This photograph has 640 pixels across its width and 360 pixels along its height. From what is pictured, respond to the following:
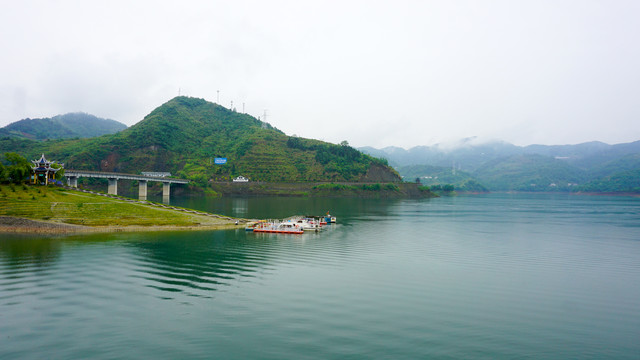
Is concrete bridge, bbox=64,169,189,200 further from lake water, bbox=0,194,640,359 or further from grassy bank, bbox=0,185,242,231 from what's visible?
lake water, bbox=0,194,640,359

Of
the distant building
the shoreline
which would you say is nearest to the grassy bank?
the shoreline

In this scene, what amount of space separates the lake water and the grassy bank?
7.33 m

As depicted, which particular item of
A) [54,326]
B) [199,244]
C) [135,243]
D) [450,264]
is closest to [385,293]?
[450,264]

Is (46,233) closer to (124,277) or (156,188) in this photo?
(124,277)

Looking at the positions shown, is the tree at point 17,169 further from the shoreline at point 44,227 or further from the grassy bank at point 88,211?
the shoreline at point 44,227

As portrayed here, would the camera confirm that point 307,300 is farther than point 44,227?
No

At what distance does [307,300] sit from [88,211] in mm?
55705

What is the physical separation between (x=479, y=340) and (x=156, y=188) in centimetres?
19413

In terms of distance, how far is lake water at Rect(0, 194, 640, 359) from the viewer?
2219 centimetres

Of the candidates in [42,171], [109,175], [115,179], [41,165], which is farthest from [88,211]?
[115,179]

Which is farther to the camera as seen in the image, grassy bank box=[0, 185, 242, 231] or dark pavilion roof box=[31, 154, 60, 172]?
dark pavilion roof box=[31, 154, 60, 172]

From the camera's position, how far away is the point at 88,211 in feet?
222

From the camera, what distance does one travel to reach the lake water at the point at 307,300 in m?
22.2

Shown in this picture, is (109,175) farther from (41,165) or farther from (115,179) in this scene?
(41,165)
